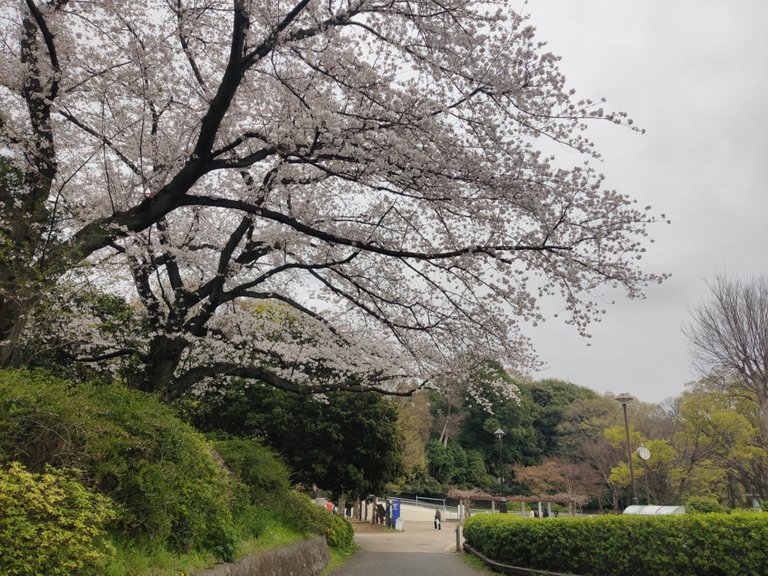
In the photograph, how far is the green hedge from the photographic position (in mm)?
7234

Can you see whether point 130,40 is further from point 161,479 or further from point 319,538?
point 319,538

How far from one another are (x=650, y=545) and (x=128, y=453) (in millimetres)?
7661

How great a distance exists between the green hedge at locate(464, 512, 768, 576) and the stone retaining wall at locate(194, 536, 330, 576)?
13.7ft

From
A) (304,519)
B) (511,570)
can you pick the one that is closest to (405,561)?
(511,570)

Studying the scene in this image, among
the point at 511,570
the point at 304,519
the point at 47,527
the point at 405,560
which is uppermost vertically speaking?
the point at 47,527

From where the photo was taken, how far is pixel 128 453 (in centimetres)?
441

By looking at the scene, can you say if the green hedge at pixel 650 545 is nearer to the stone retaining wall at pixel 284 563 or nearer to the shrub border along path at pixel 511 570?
the shrub border along path at pixel 511 570

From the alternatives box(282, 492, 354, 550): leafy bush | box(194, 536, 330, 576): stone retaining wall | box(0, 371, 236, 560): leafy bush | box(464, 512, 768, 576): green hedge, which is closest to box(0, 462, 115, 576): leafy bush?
box(0, 371, 236, 560): leafy bush

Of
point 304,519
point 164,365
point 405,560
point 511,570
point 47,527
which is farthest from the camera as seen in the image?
point 405,560

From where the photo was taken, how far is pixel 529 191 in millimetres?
5863

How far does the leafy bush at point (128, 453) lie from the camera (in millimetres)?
3602

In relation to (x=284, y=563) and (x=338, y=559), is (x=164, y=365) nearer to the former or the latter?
(x=284, y=563)

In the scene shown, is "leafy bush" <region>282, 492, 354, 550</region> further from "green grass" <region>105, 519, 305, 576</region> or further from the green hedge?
the green hedge

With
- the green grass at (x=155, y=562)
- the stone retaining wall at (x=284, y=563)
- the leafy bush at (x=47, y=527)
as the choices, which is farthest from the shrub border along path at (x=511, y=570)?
the leafy bush at (x=47, y=527)
